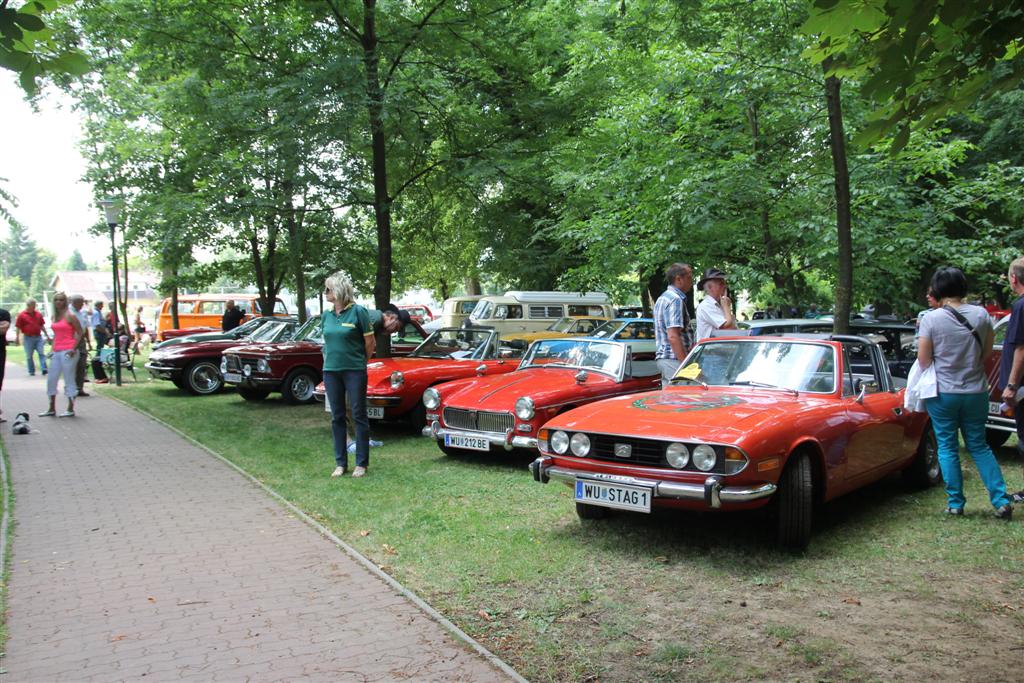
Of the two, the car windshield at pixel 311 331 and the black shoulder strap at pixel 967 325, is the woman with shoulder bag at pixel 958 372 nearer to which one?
the black shoulder strap at pixel 967 325

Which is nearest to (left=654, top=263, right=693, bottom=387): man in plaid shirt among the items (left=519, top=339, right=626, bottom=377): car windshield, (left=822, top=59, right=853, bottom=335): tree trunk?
(left=519, top=339, right=626, bottom=377): car windshield

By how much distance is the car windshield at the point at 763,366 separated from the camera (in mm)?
6199

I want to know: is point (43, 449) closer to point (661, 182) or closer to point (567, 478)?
point (567, 478)

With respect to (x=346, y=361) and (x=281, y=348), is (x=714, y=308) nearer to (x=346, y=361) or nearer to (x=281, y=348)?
(x=346, y=361)

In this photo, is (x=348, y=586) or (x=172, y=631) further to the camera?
(x=348, y=586)

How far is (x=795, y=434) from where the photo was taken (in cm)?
523

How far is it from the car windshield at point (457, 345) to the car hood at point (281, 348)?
9.19ft

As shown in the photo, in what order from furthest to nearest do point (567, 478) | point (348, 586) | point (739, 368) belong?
1. point (739, 368)
2. point (567, 478)
3. point (348, 586)

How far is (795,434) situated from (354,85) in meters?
8.41

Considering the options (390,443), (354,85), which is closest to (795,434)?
(390,443)

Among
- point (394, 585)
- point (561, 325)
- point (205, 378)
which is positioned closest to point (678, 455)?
point (394, 585)

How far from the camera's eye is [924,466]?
7.08m

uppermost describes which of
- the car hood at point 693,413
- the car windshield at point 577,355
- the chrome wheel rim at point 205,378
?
the car windshield at point 577,355

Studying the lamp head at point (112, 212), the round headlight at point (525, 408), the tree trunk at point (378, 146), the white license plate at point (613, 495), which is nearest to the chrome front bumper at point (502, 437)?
the round headlight at point (525, 408)
